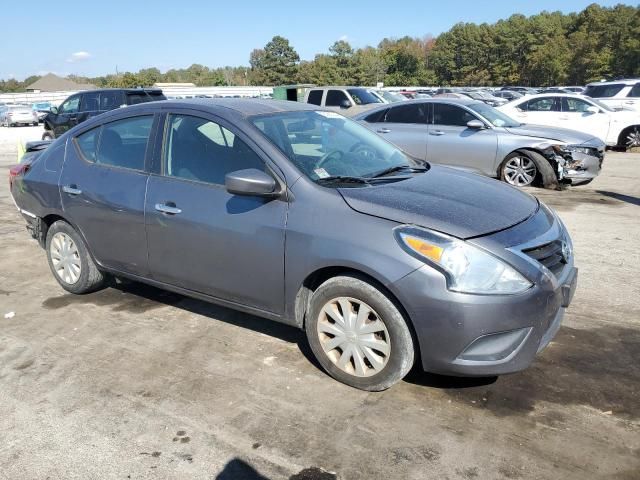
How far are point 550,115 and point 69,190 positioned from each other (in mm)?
13023

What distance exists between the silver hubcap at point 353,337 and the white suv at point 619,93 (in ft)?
49.9

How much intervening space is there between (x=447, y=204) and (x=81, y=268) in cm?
326

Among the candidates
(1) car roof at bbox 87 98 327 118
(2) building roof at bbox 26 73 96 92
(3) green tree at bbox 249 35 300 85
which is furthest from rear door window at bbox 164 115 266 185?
(3) green tree at bbox 249 35 300 85

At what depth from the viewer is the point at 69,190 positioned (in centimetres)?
461

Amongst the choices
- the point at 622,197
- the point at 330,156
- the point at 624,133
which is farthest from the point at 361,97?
the point at 330,156

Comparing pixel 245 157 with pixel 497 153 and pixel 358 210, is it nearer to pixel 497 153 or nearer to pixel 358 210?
pixel 358 210

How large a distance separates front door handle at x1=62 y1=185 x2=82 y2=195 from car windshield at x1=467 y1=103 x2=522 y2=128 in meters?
7.22

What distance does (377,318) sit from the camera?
3.15 m

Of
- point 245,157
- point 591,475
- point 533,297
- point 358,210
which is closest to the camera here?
point 591,475

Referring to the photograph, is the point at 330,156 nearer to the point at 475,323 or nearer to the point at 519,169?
the point at 475,323

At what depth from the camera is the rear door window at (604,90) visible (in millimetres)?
17016

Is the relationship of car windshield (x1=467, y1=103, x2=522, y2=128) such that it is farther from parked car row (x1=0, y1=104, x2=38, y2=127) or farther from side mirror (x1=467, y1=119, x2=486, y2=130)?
parked car row (x1=0, y1=104, x2=38, y2=127)

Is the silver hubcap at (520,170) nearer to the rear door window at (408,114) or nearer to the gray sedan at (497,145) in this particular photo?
the gray sedan at (497,145)

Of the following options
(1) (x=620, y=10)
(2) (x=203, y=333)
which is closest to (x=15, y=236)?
(2) (x=203, y=333)
